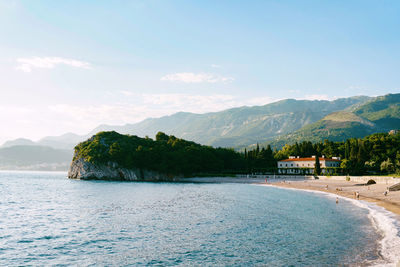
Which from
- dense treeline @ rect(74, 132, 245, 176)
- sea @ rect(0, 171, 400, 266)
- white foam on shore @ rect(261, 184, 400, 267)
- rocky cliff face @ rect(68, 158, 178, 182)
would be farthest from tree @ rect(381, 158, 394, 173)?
rocky cliff face @ rect(68, 158, 178, 182)

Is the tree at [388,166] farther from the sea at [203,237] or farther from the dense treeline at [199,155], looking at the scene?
the sea at [203,237]

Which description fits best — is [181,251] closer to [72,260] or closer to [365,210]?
[72,260]

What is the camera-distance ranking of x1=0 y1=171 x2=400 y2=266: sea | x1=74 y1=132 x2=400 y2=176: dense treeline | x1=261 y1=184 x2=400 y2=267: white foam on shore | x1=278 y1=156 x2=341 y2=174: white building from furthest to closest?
x1=278 y1=156 x2=341 y2=174: white building < x1=74 y1=132 x2=400 y2=176: dense treeline < x1=0 y1=171 x2=400 y2=266: sea < x1=261 y1=184 x2=400 y2=267: white foam on shore

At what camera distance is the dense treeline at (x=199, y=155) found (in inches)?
5084

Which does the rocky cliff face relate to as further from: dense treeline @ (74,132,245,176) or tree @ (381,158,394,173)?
tree @ (381,158,394,173)

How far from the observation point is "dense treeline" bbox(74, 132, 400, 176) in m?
129

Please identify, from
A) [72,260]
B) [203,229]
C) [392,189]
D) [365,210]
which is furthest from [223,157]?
[72,260]

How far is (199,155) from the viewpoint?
152250 mm

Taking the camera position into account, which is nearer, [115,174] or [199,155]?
[199,155]

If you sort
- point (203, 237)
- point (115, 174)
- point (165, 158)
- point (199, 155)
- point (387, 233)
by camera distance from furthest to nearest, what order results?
1. point (115, 174)
2. point (199, 155)
3. point (165, 158)
4. point (203, 237)
5. point (387, 233)

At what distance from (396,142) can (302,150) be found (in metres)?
53.3

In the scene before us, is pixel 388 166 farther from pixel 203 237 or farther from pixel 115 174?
pixel 115 174

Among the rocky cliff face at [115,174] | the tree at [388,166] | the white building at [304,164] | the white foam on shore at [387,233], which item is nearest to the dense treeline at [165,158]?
the rocky cliff face at [115,174]

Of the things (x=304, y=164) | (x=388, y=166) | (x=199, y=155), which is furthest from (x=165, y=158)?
(x=388, y=166)
